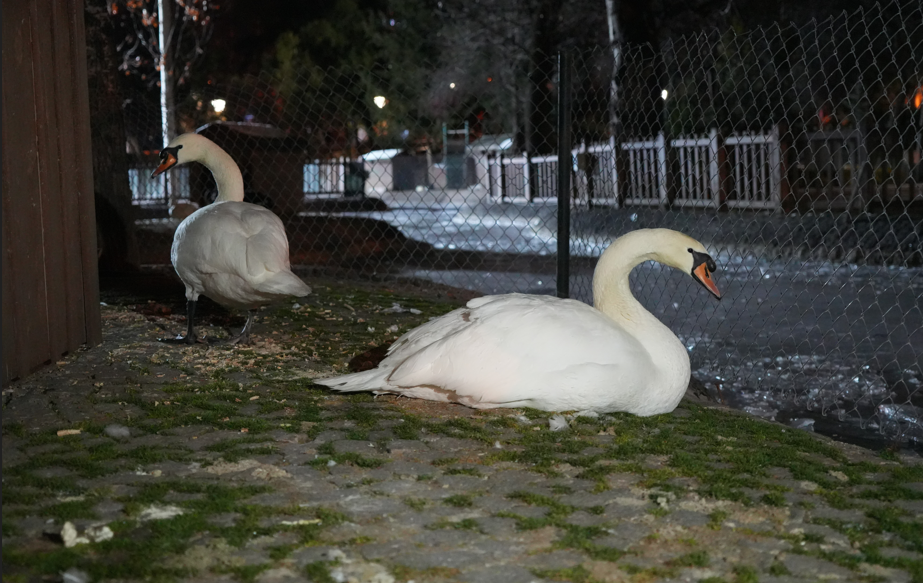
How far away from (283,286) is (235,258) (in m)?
0.39

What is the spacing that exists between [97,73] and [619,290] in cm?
864

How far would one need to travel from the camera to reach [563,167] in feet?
23.1

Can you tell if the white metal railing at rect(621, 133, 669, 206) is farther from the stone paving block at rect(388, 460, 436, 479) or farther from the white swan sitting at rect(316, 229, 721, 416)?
the stone paving block at rect(388, 460, 436, 479)

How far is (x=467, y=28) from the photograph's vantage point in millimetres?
33219

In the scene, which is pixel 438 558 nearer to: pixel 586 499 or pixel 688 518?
pixel 586 499

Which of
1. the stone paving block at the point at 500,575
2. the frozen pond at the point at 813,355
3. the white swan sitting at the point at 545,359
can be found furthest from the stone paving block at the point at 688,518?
the frozen pond at the point at 813,355

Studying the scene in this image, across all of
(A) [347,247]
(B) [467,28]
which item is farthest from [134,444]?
(B) [467,28]

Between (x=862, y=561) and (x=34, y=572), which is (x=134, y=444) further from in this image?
(x=862, y=561)

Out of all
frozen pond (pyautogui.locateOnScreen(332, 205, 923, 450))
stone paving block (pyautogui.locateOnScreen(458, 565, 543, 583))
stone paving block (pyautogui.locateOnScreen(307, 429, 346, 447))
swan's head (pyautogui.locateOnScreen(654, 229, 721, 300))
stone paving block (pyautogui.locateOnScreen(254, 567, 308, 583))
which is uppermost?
swan's head (pyautogui.locateOnScreen(654, 229, 721, 300))

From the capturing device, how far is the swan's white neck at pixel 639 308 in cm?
445

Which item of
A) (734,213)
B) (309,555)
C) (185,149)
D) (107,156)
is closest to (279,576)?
(309,555)

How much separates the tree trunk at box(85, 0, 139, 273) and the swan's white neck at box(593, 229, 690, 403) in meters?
7.98

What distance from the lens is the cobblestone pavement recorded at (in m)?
2.68

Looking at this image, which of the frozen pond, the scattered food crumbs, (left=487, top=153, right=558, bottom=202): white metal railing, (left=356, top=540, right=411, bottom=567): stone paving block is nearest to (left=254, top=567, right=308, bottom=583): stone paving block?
(left=356, top=540, right=411, bottom=567): stone paving block
